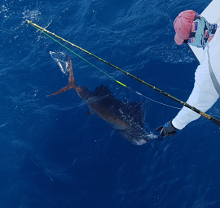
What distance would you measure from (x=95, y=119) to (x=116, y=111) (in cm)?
100

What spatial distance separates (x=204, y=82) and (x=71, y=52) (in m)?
8.18

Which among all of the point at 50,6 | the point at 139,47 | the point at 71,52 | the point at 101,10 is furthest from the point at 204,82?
the point at 50,6

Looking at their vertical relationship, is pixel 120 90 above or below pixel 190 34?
below

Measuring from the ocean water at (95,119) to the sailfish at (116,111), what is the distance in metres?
0.30

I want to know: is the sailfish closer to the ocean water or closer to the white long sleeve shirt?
the ocean water

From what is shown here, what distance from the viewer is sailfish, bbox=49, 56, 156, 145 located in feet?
29.9

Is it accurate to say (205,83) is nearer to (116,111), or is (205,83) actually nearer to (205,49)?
(205,49)

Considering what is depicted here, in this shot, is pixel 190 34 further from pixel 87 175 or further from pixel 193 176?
pixel 87 175

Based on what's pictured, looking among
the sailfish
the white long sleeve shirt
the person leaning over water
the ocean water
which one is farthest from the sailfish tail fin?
the person leaning over water

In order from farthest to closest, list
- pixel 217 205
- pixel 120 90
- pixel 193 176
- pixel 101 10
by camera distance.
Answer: pixel 101 10, pixel 120 90, pixel 193 176, pixel 217 205

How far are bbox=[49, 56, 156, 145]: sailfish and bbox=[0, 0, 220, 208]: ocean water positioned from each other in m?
0.30

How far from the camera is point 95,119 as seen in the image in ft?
32.3

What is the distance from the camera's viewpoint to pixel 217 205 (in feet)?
25.3

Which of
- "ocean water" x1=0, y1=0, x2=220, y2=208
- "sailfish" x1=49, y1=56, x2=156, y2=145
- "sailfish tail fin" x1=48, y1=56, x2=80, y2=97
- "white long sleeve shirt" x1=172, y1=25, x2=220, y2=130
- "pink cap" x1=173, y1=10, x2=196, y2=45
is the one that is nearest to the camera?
"white long sleeve shirt" x1=172, y1=25, x2=220, y2=130
